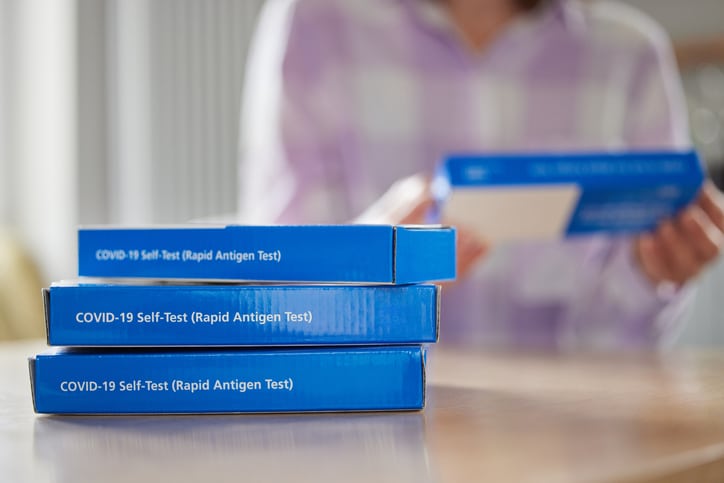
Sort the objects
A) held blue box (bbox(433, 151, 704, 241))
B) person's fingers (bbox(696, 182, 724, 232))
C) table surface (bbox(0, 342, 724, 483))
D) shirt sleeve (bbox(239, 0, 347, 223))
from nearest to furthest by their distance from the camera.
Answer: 1. table surface (bbox(0, 342, 724, 483))
2. held blue box (bbox(433, 151, 704, 241))
3. person's fingers (bbox(696, 182, 724, 232))
4. shirt sleeve (bbox(239, 0, 347, 223))

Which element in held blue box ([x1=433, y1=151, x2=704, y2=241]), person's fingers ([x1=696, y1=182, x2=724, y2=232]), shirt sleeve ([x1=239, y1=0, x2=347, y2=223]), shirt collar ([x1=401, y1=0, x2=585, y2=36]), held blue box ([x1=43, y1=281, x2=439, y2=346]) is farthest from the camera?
shirt collar ([x1=401, y1=0, x2=585, y2=36])

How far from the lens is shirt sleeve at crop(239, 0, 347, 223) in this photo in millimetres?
1354

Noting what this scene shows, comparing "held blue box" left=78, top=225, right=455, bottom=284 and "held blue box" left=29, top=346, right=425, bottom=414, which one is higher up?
"held blue box" left=78, top=225, right=455, bottom=284

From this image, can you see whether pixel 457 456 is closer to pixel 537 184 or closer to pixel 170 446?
pixel 170 446

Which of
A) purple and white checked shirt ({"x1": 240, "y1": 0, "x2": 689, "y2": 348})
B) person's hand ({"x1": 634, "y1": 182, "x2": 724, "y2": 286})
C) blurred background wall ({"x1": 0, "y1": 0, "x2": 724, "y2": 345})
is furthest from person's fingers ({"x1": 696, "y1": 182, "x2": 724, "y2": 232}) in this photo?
blurred background wall ({"x1": 0, "y1": 0, "x2": 724, "y2": 345})

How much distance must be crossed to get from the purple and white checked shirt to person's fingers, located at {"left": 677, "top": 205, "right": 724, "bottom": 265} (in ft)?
0.98

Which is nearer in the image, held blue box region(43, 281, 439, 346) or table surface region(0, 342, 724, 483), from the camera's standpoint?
table surface region(0, 342, 724, 483)

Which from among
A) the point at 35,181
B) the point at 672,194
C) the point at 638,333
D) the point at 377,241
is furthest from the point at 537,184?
the point at 35,181

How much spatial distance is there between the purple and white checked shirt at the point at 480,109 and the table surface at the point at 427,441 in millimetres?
702

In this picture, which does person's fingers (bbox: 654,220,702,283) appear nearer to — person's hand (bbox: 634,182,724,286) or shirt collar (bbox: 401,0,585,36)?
person's hand (bbox: 634,182,724,286)

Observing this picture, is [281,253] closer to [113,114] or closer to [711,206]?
[711,206]

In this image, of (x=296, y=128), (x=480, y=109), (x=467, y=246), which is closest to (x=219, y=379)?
(x=467, y=246)

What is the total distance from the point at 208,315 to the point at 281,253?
0.20 feet

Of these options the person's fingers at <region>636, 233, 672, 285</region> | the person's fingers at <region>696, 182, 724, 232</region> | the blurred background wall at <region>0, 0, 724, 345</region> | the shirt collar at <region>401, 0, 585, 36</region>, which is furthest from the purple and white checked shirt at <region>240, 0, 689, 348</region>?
the blurred background wall at <region>0, 0, 724, 345</region>
